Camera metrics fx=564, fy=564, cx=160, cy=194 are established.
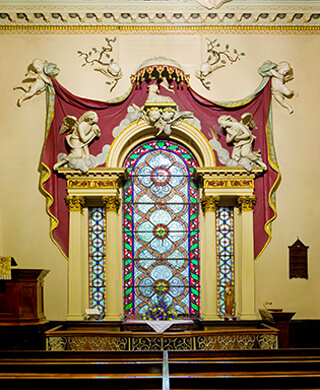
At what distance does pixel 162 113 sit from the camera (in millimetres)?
11445

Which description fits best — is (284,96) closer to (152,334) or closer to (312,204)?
(312,204)

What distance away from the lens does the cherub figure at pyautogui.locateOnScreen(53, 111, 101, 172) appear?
36.5ft

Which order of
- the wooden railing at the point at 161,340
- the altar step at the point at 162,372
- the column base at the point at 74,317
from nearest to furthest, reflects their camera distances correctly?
the altar step at the point at 162,372 < the wooden railing at the point at 161,340 < the column base at the point at 74,317

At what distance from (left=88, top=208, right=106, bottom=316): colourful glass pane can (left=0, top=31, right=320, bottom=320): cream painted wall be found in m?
0.61

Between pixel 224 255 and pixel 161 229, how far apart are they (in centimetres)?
139

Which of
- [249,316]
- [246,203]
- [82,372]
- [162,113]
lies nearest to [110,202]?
[162,113]

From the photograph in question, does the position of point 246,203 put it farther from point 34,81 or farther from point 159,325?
point 34,81

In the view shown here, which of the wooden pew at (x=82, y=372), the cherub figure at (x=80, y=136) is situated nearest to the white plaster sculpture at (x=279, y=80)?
the cherub figure at (x=80, y=136)

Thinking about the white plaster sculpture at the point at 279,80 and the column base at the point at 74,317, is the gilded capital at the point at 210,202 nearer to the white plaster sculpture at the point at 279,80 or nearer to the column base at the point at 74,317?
the white plaster sculpture at the point at 279,80

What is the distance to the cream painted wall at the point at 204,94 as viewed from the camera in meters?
11.0

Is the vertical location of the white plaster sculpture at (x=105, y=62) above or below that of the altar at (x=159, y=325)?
above

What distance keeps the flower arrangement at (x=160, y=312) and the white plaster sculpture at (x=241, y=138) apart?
3.20m

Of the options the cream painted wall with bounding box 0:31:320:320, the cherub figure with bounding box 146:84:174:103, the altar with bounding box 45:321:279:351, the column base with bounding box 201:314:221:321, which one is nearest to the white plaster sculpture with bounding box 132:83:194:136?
the cherub figure with bounding box 146:84:174:103

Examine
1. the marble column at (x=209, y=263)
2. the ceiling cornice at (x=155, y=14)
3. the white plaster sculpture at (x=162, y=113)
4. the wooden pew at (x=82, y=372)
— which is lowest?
the wooden pew at (x=82, y=372)
